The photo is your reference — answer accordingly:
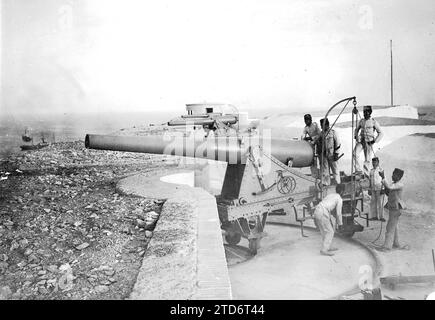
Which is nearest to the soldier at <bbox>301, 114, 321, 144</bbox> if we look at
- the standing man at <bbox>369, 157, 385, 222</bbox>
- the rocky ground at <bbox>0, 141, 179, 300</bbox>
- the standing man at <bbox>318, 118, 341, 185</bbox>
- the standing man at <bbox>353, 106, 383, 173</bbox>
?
the standing man at <bbox>318, 118, 341, 185</bbox>

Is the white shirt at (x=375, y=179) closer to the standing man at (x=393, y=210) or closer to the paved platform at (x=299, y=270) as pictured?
the standing man at (x=393, y=210)

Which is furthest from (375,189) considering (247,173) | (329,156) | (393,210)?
(247,173)

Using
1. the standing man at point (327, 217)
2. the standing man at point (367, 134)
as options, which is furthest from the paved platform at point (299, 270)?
the standing man at point (367, 134)

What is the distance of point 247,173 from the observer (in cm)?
632

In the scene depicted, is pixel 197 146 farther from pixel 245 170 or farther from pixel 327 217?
pixel 327 217

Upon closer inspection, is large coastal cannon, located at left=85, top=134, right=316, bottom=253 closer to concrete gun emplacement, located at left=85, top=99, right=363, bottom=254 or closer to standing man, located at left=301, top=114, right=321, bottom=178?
concrete gun emplacement, located at left=85, top=99, right=363, bottom=254

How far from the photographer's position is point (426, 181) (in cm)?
1306

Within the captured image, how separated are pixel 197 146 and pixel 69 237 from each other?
8.50ft

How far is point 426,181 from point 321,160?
816 centimetres

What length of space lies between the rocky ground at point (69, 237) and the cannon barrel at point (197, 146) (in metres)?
0.81

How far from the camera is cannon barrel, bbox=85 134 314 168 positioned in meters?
5.73

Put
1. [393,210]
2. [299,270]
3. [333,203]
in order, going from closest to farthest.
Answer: [299,270] → [333,203] → [393,210]

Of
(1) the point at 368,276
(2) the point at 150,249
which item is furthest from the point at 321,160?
(2) the point at 150,249
